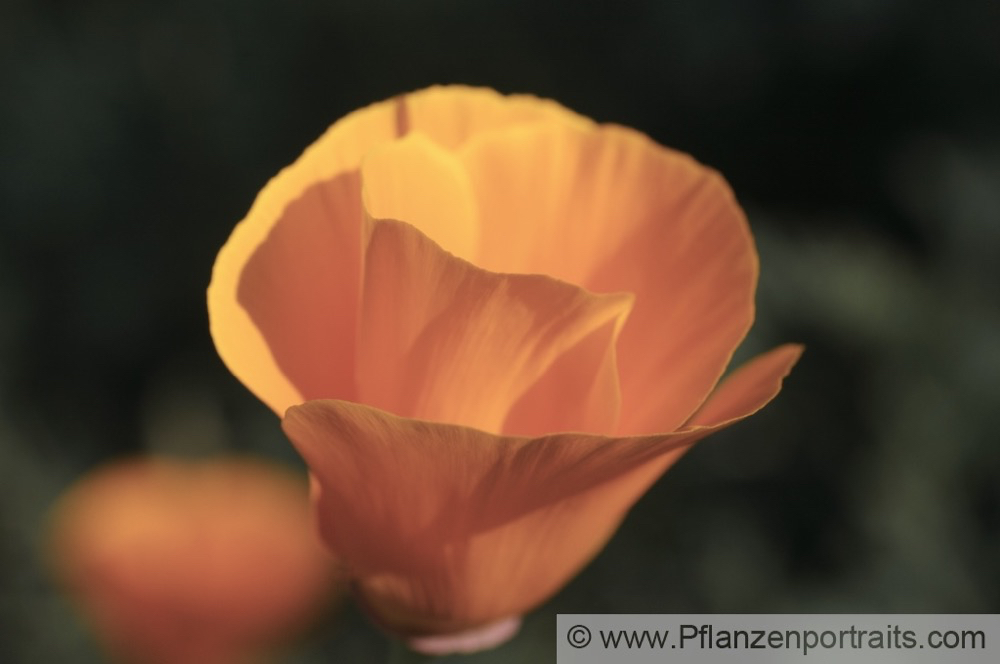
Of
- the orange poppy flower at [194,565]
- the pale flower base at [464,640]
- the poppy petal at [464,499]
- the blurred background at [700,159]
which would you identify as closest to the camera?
the poppy petal at [464,499]

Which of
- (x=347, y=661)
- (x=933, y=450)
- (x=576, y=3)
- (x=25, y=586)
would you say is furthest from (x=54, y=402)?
(x=933, y=450)

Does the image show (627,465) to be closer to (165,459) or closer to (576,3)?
(165,459)

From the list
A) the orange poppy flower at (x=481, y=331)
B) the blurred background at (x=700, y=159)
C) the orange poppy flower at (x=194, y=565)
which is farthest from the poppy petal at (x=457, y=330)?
the blurred background at (x=700, y=159)

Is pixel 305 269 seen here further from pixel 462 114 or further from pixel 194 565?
pixel 194 565

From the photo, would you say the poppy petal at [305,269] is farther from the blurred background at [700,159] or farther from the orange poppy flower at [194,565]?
the blurred background at [700,159]

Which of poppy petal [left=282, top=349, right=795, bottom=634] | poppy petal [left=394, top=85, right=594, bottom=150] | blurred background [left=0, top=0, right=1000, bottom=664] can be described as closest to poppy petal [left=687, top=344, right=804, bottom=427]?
poppy petal [left=282, top=349, right=795, bottom=634]

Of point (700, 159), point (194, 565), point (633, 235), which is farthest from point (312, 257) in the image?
point (700, 159)

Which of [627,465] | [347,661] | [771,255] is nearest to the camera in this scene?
[627,465]
